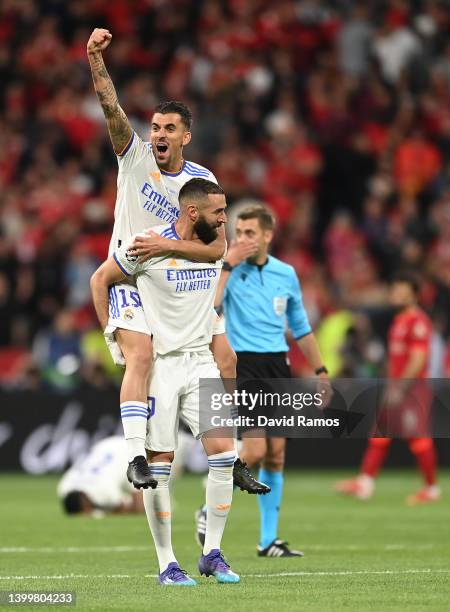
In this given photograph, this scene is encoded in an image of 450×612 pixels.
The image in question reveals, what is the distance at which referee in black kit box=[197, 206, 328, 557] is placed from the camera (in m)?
9.95

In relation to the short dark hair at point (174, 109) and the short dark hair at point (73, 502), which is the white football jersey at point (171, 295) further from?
the short dark hair at point (73, 502)

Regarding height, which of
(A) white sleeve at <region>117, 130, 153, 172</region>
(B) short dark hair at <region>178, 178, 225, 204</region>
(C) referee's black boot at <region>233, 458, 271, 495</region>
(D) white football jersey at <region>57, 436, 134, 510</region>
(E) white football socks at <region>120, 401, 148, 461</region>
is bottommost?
(D) white football jersey at <region>57, 436, 134, 510</region>

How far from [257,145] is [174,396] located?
1435cm

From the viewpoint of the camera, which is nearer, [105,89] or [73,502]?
[105,89]

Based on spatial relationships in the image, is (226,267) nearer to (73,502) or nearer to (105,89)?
(105,89)

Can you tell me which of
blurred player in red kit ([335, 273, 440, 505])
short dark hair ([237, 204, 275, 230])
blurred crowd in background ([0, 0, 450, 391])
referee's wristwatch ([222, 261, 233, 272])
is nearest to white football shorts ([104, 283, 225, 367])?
referee's wristwatch ([222, 261, 233, 272])

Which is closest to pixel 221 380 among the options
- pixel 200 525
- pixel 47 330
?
pixel 200 525

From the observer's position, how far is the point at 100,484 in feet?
43.3

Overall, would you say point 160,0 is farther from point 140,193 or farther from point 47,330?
point 140,193

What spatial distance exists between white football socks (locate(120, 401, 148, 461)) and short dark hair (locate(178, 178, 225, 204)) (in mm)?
1183

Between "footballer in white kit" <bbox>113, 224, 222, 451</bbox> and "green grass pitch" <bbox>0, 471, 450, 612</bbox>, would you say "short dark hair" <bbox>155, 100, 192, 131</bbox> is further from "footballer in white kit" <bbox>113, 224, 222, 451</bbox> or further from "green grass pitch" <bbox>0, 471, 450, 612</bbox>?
"green grass pitch" <bbox>0, 471, 450, 612</bbox>

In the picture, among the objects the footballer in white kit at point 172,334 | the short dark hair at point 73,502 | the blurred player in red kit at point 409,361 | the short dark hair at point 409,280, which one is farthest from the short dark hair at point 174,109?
the short dark hair at point 409,280

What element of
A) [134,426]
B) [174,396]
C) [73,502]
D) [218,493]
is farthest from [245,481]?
[73,502]

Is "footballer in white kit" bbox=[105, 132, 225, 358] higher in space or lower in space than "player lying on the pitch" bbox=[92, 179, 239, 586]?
higher
